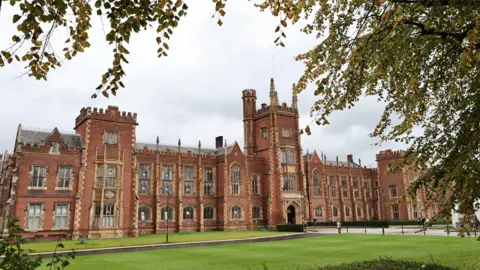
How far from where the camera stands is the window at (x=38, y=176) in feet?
105

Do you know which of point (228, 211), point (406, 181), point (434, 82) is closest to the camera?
point (434, 82)

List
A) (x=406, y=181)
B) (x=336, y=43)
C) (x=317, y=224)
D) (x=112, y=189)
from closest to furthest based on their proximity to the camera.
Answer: (x=336, y=43), (x=112, y=189), (x=317, y=224), (x=406, y=181)

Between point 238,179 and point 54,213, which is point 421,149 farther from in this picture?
point 238,179

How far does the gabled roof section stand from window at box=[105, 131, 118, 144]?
8.87 ft

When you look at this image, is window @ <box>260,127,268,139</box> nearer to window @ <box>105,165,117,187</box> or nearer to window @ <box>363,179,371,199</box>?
window @ <box>105,165,117,187</box>

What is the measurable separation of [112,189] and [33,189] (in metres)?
6.86

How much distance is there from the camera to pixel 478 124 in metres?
7.54

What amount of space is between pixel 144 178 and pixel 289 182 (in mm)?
19305

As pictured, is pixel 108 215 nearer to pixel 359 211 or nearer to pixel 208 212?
pixel 208 212

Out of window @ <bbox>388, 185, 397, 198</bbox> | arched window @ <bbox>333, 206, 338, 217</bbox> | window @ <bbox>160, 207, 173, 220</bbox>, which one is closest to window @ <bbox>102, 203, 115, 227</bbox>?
window @ <bbox>160, 207, 173, 220</bbox>

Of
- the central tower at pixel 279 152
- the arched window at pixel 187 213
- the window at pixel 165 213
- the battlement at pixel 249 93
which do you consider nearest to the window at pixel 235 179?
the central tower at pixel 279 152

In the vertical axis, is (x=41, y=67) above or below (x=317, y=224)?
above

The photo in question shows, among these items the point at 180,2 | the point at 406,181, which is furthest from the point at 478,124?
the point at 406,181

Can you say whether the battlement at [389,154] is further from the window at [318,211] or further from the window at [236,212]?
the window at [236,212]
